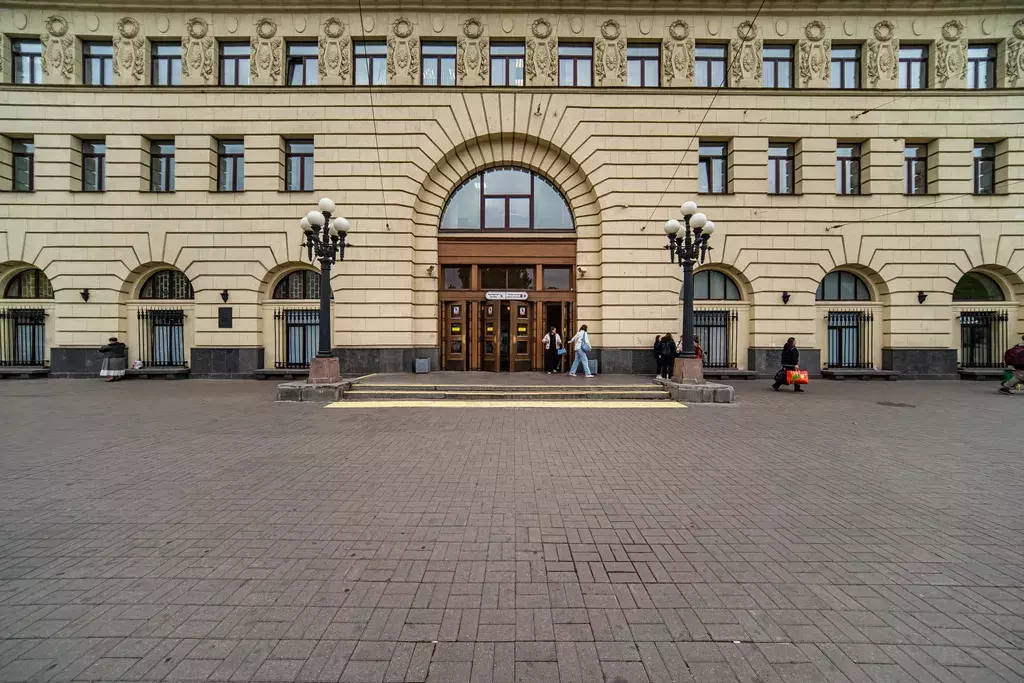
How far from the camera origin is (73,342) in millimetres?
16422

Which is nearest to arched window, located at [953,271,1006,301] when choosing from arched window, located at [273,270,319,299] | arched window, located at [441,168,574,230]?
arched window, located at [441,168,574,230]

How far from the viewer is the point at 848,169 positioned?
1705cm

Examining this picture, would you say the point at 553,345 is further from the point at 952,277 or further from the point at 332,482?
the point at 952,277

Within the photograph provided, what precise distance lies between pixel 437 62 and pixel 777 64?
45.6 ft

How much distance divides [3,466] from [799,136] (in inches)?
946

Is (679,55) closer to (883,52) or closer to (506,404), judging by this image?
(883,52)

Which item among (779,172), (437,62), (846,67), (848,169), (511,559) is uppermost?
(437,62)

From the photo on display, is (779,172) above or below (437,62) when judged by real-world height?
below

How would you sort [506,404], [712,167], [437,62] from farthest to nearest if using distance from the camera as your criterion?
1. [712,167]
2. [437,62]
3. [506,404]

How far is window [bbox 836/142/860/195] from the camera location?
55.9 ft

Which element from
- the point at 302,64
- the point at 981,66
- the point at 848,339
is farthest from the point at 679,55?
the point at 302,64

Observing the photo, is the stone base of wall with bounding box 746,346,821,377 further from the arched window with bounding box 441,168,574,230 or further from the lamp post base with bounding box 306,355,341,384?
the lamp post base with bounding box 306,355,341,384

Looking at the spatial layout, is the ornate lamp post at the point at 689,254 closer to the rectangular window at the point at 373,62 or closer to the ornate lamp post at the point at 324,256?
the ornate lamp post at the point at 324,256

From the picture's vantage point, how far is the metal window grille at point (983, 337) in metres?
16.8
